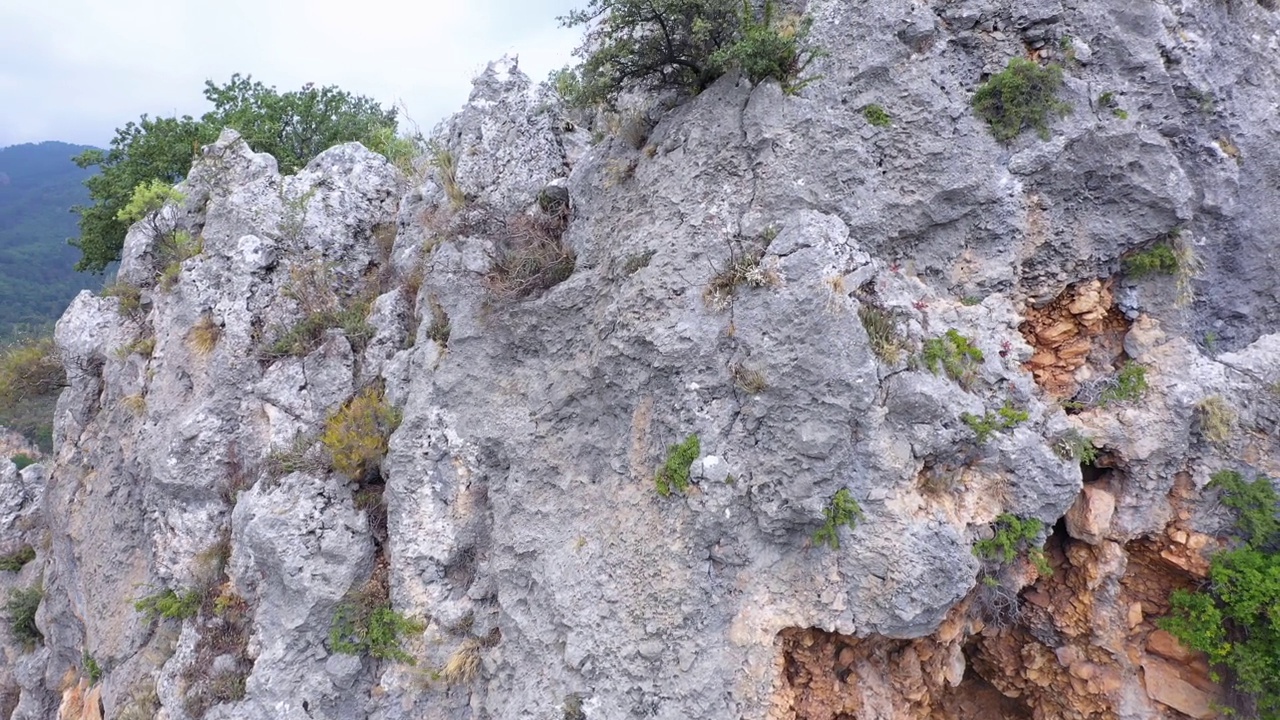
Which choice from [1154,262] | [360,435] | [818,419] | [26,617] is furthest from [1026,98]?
[26,617]

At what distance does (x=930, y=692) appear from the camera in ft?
18.2

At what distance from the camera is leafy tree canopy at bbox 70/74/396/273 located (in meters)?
13.0

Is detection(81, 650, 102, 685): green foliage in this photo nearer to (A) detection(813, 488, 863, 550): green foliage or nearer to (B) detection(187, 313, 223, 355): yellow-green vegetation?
(B) detection(187, 313, 223, 355): yellow-green vegetation

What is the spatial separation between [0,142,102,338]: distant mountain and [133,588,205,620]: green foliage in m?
39.1

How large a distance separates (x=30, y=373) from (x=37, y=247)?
106465 millimetres

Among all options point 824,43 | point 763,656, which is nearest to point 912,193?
point 824,43

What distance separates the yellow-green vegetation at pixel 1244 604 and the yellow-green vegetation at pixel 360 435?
26.1ft

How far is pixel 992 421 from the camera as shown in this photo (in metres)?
5.05

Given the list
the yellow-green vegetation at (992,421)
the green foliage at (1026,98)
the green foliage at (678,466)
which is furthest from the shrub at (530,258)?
the green foliage at (1026,98)

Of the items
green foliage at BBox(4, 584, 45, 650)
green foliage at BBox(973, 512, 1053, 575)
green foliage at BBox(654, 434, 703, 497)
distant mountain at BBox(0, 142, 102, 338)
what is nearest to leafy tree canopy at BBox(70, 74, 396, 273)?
green foliage at BBox(4, 584, 45, 650)

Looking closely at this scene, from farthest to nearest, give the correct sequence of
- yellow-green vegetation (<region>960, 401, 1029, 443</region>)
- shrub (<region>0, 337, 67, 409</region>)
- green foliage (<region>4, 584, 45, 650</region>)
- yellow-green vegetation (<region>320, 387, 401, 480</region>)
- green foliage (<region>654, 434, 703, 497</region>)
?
shrub (<region>0, 337, 67, 409</region>), green foliage (<region>4, 584, 45, 650</region>), yellow-green vegetation (<region>320, 387, 401, 480</region>), green foliage (<region>654, 434, 703, 497</region>), yellow-green vegetation (<region>960, 401, 1029, 443</region>)

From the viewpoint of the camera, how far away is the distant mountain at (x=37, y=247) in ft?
213

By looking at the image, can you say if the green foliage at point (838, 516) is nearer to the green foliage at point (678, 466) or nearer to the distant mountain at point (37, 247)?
the green foliage at point (678, 466)

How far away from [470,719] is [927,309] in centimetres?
599
